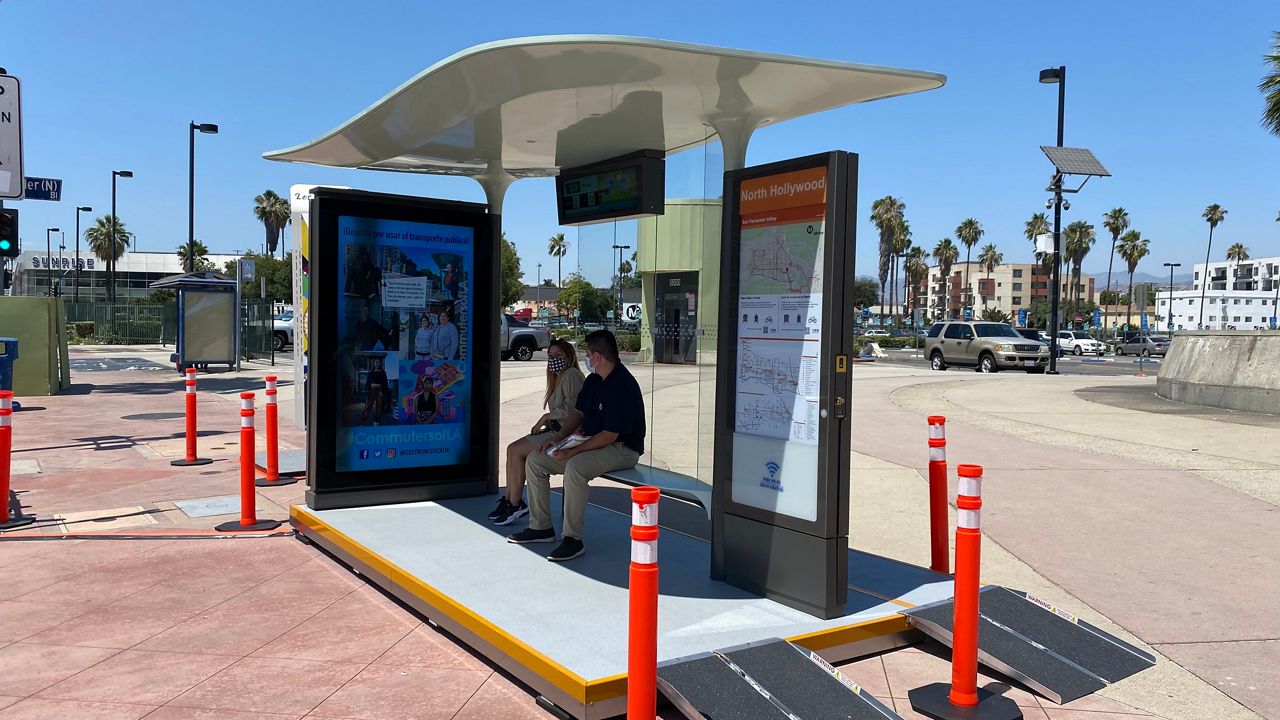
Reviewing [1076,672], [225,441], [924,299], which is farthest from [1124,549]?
[924,299]

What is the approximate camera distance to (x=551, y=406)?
7.08 m

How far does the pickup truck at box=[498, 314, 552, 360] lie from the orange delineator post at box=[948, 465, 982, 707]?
27.2 metres

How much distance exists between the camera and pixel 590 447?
5938 mm

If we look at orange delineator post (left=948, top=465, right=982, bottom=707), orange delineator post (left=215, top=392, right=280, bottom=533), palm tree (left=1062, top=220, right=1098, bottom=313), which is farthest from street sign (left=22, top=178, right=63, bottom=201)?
palm tree (left=1062, top=220, right=1098, bottom=313)

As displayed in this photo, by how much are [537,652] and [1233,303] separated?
443 feet

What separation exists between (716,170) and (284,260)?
81412mm

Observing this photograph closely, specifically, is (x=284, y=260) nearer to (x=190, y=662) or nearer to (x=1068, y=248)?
(x=1068, y=248)

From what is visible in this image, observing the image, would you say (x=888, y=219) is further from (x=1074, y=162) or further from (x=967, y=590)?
(x=967, y=590)

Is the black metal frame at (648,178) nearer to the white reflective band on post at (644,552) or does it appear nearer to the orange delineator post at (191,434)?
the white reflective band on post at (644,552)

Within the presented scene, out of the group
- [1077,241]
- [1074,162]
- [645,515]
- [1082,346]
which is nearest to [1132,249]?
[1077,241]

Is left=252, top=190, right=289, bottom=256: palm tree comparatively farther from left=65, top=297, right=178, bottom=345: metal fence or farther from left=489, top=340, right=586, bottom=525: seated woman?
left=489, top=340, right=586, bottom=525: seated woman

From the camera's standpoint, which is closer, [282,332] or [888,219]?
[282,332]

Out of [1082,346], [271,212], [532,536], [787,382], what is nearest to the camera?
[787,382]

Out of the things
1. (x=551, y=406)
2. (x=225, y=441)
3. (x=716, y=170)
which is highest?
(x=716, y=170)
